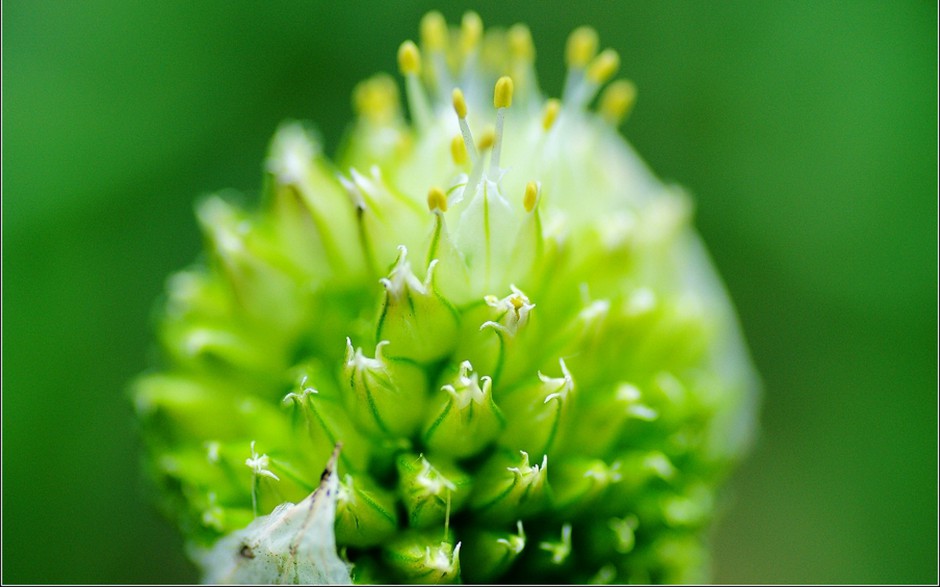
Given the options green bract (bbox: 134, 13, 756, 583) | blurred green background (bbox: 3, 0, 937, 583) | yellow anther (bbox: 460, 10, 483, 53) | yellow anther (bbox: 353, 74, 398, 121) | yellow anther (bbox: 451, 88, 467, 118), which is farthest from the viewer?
blurred green background (bbox: 3, 0, 937, 583)

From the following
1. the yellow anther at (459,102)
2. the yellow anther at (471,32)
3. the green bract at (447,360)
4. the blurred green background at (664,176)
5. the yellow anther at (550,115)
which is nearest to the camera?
the green bract at (447,360)

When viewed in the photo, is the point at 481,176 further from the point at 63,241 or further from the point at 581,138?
the point at 63,241

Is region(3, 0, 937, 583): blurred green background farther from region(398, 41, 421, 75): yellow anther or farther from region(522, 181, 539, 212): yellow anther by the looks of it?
region(522, 181, 539, 212): yellow anther

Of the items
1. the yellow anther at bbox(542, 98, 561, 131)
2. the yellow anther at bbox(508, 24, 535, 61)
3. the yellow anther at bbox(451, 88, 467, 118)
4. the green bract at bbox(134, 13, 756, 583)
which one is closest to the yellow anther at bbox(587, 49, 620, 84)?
the green bract at bbox(134, 13, 756, 583)

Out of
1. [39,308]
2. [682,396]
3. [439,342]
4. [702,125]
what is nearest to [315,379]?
Result: [439,342]

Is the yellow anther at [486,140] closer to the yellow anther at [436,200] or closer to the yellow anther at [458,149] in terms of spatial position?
the yellow anther at [458,149]

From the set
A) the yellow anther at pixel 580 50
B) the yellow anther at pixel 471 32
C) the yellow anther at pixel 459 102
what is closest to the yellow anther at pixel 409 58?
the yellow anther at pixel 471 32
